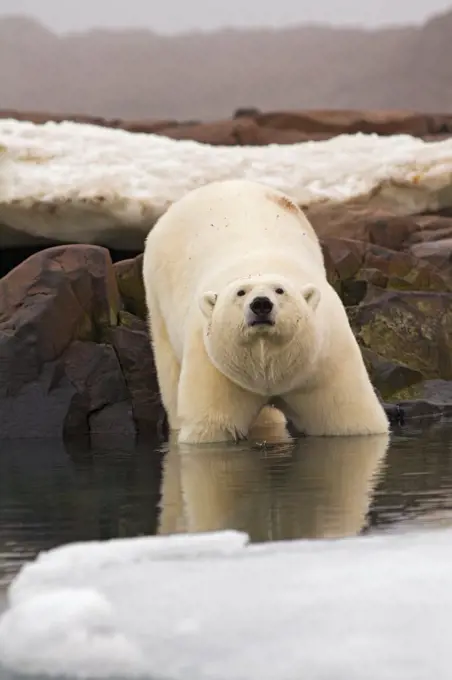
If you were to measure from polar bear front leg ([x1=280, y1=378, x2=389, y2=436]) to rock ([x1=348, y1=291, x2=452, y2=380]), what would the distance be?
1490mm

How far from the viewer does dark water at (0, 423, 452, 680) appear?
393 cm

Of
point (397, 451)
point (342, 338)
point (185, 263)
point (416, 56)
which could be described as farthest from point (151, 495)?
point (416, 56)

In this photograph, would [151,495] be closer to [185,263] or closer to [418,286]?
[185,263]

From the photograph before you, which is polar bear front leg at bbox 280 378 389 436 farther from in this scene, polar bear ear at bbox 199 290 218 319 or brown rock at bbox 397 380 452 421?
brown rock at bbox 397 380 452 421

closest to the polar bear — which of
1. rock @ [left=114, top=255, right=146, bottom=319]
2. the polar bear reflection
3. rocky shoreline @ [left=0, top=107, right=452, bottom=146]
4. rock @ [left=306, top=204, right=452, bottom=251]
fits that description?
the polar bear reflection

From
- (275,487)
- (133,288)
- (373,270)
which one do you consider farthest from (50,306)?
(275,487)

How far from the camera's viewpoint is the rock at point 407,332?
8.30m

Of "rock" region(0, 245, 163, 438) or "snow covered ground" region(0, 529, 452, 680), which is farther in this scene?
"rock" region(0, 245, 163, 438)

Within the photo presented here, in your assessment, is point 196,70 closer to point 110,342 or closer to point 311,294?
point 110,342

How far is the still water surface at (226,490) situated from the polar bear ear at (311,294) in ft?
2.27

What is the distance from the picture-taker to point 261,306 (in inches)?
240

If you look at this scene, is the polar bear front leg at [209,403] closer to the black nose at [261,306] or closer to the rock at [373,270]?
the black nose at [261,306]

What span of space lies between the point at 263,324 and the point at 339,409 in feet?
2.63

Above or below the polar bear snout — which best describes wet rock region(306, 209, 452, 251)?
above
